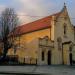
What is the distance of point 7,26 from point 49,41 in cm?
1082

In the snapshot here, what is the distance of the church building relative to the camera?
61.8m

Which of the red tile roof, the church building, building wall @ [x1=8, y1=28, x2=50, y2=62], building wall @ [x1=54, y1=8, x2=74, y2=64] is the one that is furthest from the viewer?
the red tile roof

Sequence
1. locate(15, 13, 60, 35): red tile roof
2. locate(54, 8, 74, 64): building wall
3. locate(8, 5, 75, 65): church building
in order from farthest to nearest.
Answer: locate(15, 13, 60, 35): red tile roof, locate(54, 8, 74, 64): building wall, locate(8, 5, 75, 65): church building

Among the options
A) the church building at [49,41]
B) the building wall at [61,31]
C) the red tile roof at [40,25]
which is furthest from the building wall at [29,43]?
the building wall at [61,31]

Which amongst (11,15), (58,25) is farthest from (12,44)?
(58,25)

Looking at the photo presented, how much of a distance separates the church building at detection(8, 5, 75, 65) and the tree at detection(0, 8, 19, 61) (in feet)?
13.3

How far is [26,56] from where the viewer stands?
6569 centimetres

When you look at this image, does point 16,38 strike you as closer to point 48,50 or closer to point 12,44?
point 12,44

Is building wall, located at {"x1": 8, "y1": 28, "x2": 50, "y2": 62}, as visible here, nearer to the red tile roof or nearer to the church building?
the church building

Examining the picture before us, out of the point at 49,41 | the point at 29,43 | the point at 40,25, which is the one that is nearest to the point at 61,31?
the point at 40,25

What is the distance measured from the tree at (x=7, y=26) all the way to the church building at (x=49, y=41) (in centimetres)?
407

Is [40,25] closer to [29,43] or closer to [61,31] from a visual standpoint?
[29,43]

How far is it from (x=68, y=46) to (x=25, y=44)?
11.4 meters

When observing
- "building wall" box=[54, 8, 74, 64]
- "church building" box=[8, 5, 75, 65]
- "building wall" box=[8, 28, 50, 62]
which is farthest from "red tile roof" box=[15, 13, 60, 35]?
"building wall" box=[54, 8, 74, 64]
